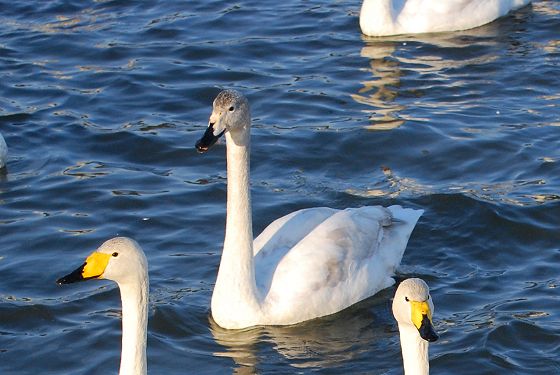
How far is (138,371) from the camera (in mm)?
7910

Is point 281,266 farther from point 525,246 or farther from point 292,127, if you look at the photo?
point 292,127

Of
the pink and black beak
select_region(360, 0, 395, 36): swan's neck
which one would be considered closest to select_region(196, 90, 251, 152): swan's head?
the pink and black beak

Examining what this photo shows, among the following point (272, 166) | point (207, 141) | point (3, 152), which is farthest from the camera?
point (3, 152)

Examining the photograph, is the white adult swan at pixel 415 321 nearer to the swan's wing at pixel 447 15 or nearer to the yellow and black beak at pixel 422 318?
the yellow and black beak at pixel 422 318

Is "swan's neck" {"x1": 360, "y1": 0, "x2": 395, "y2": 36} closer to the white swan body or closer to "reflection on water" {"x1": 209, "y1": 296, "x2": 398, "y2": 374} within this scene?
the white swan body

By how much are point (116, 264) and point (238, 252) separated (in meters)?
2.40

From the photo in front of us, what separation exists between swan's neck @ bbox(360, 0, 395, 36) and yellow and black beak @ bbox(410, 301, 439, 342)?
945 centimetres

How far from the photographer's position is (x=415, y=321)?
25.5 feet

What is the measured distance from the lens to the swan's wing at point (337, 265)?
1028cm

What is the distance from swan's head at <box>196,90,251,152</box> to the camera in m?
9.78

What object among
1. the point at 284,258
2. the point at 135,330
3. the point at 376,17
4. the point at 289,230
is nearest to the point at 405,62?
the point at 376,17

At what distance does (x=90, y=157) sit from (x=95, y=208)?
138 centimetres

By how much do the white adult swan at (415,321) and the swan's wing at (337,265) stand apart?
2.22m

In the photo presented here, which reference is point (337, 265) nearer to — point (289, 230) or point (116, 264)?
point (289, 230)
